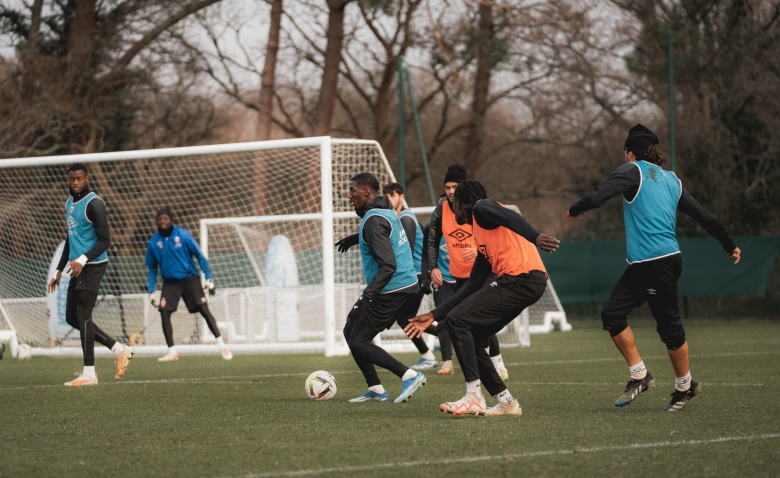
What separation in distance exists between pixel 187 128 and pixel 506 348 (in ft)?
51.8

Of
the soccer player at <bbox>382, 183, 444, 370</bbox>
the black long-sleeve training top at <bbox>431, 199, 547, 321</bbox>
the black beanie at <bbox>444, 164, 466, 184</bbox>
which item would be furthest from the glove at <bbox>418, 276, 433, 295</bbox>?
the black long-sleeve training top at <bbox>431, 199, 547, 321</bbox>

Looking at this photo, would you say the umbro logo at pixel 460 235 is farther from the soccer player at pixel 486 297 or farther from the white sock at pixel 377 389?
the soccer player at pixel 486 297

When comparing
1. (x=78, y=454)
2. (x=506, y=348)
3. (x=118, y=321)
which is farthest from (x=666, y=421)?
(x=118, y=321)

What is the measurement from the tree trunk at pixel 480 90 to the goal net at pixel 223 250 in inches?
327

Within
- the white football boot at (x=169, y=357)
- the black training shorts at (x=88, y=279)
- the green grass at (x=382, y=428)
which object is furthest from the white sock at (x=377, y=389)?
the white football boot at (x=169, y=357)

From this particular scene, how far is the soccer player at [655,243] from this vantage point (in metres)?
7.24

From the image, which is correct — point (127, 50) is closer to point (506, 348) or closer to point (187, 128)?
point (187, 128)

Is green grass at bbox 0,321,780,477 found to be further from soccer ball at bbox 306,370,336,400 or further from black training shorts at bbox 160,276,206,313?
black training shorts at bbox 160,276,206,313

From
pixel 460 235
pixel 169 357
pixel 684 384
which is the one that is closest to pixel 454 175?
pixel 460 235

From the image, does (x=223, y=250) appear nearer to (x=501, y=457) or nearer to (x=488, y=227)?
(x=488, y=227)

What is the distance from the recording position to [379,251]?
26.0ft

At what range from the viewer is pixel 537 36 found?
2748 cm

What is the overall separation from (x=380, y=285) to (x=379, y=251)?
0.27 m

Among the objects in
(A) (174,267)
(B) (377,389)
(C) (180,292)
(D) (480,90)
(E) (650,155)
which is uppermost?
(D) (480,90)
